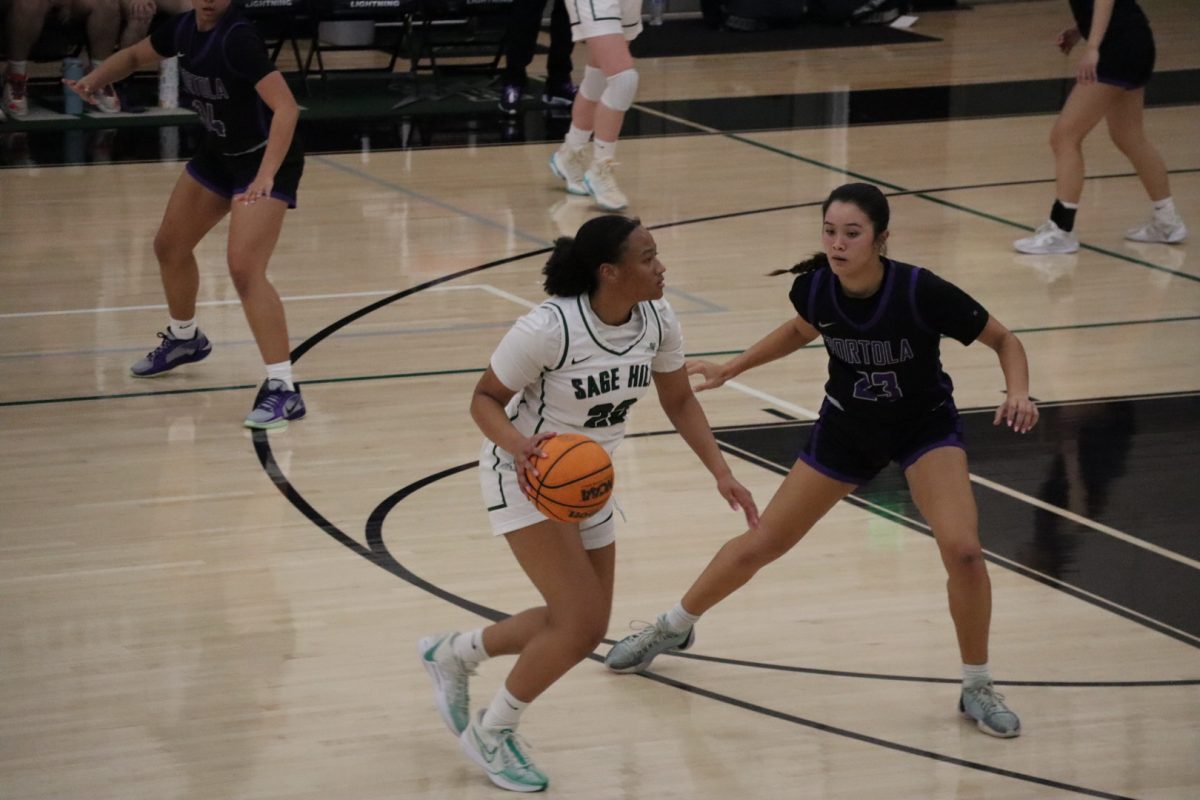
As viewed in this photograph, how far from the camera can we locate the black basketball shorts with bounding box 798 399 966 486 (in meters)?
4.71

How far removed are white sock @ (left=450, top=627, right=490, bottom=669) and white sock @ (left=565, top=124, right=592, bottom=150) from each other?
273 inches

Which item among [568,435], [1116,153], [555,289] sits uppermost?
[555,289]

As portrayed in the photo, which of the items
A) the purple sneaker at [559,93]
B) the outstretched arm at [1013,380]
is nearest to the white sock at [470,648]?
the outstretched arm at [1013,380]

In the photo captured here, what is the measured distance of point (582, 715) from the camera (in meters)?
4.82

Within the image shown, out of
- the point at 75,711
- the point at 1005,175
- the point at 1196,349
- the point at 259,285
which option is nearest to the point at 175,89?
the point at 1005,175

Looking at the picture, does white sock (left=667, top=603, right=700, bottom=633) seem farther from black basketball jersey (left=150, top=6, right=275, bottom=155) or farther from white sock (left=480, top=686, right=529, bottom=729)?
black basketball jersey (left=150, top=6, right=275, bottom=155)

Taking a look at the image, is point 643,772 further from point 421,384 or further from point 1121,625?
point 421,384

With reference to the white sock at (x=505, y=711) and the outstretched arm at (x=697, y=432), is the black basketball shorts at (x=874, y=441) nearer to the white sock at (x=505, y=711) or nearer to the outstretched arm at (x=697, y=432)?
the outstretched arm at (x=697, y=432)

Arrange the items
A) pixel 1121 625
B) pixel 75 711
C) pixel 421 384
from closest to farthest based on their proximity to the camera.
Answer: pixel 75 711 → pixel 1121 625 → pixel 421 384

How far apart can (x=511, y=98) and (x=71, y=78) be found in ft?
10.6

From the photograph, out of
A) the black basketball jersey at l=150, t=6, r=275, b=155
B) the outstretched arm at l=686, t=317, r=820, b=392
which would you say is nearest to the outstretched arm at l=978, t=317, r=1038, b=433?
the outstretched arm at l=686, t=317, r=820, b=392

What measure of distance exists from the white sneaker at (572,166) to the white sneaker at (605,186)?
0.47 m

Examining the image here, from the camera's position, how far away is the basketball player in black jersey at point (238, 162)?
275 inches

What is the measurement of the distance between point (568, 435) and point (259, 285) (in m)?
3.34
